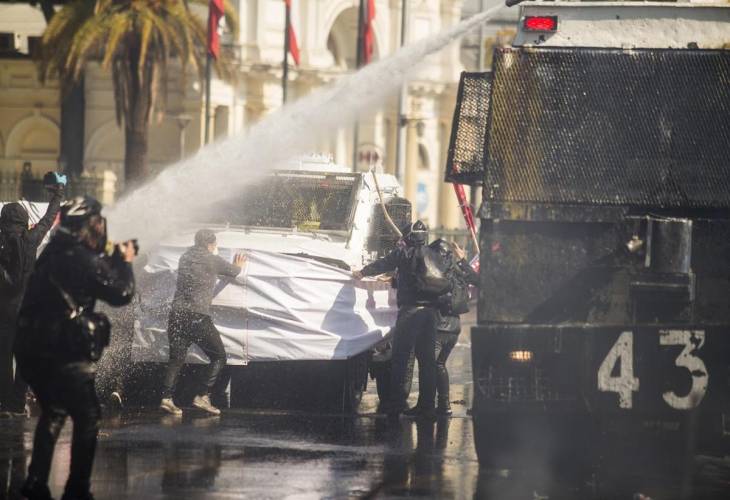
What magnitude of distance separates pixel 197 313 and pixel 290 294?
0.97 metres

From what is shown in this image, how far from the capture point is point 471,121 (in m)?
11.6

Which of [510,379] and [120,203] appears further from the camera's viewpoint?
[120,203]

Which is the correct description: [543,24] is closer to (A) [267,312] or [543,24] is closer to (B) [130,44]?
(A) [267,312]

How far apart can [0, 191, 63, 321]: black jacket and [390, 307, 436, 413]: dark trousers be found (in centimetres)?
319

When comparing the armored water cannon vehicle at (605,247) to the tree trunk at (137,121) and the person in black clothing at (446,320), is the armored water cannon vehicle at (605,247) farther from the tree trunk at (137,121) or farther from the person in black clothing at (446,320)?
the tree trunk at (137,121)

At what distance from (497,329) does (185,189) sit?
6.49 m

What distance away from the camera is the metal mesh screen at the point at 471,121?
457 inches

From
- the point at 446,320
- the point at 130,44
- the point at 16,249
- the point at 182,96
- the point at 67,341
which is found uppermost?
the point at 130,44

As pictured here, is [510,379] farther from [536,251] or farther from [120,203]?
[120,203]

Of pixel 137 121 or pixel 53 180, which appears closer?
pixel 53 180

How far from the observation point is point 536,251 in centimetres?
992

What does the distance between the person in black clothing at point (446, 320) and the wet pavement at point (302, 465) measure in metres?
0.66

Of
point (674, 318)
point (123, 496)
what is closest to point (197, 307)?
point (123, 496)

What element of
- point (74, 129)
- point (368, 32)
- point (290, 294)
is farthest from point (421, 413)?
point (74, 129)
